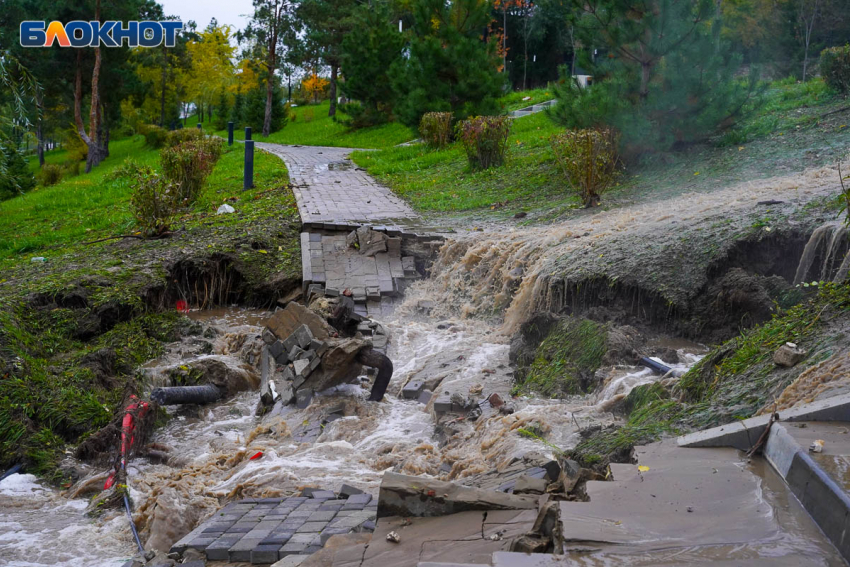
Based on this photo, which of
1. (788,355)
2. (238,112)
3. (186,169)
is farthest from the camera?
(238,112)

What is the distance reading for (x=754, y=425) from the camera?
3803 mm

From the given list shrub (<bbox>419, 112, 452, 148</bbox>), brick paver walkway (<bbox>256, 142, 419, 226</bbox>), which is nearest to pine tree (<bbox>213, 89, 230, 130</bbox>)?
brick paver walkway (<bbox>256, 142, 419, 226</bbox>)

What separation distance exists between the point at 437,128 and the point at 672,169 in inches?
357

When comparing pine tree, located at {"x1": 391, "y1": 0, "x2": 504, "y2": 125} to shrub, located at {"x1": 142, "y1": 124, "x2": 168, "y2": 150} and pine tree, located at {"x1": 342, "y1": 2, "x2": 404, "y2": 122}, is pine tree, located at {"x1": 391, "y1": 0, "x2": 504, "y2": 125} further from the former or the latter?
shrub, located at {"x1": 142, "y1": 124, "x2": 168, "y2": 150}

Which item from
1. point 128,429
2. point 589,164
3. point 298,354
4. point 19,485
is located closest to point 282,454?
point 128,429

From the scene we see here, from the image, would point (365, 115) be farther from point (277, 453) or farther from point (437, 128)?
point (277, 453)

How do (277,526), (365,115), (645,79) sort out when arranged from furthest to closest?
(365,115) → (645,79) → (277,526)

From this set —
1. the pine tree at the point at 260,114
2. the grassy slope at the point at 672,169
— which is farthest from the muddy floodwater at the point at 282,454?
the pine tree at the point at 260,114

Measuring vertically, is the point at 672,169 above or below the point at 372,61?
below

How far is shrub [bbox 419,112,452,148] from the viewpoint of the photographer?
20.6 metres

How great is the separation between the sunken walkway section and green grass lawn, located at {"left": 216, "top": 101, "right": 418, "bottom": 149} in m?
10.4

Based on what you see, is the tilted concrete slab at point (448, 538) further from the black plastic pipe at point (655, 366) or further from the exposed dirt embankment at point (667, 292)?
the black plastic pipe at point (655, 366)

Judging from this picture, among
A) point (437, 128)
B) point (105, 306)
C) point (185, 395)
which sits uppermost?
point (437, 128)

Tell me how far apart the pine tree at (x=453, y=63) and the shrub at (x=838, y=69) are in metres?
9.09
